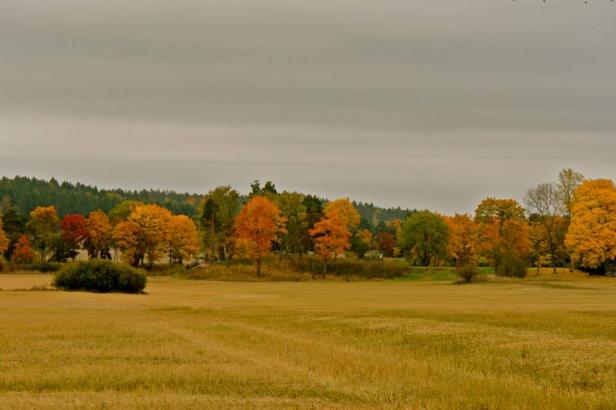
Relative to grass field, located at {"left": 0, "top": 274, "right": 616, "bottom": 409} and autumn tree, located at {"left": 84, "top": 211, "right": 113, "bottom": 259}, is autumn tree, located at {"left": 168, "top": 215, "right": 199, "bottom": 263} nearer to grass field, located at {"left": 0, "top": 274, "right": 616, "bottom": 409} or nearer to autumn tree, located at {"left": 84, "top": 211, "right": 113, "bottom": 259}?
autumn tree, located at {"left": 84, "top": 211, "right": 113, "bottom": 259}

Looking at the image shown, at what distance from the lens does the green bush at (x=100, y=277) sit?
Result: 83.7 m

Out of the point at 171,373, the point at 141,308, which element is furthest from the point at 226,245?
the point at 171,373

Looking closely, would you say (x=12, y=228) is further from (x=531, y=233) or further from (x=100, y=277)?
(x=531, y=233)

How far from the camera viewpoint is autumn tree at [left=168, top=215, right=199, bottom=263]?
164 m

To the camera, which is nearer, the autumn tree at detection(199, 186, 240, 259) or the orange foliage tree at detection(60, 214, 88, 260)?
the autumn tree at detection(199, 186, 240, 259)

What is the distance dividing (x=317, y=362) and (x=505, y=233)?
113781mm

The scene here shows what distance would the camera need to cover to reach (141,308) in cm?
6050

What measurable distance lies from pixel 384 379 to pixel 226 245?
147631 millimetres

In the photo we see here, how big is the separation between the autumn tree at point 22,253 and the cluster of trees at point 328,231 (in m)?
0.22

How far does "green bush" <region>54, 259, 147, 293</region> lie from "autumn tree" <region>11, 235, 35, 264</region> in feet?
267

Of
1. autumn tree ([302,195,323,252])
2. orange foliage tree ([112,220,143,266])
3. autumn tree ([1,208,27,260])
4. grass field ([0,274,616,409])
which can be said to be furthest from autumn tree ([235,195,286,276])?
grass field ([0,274,616,409])

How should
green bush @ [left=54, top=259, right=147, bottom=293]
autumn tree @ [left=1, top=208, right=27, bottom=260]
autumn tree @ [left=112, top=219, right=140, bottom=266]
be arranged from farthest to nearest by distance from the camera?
1. autumn tree @ [left=1, top=208, right=27, bottom=260]
2. autumn tree @ [left=112, top=219, right=140, bottom=266]
3. green bush @ [left=54, top=259, right=147, bottom=293]

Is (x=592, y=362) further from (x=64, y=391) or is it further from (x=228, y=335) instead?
(x=228, y=335)

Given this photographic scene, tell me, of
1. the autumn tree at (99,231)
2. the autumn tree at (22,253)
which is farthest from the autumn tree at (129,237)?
the autumn tree at (22,253)
